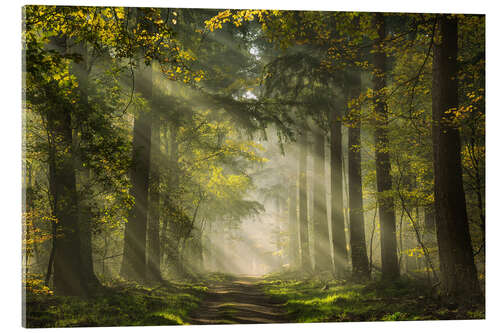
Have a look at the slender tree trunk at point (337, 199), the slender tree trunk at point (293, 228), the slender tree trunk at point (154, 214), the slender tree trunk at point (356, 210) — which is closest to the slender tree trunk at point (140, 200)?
the slender tree trunk at point (154, 214)

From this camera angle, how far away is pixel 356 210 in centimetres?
738

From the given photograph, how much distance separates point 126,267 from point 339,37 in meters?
5.74

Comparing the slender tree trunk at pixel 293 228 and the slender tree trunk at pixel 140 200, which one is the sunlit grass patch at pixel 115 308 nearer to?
the slender tree trunk at pixel 140 200

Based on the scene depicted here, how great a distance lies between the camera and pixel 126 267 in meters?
6.35

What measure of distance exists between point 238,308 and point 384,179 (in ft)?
11.7

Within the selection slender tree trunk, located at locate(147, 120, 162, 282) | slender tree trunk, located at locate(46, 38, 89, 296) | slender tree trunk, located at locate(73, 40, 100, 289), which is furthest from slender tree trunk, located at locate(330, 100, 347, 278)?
slender tree trunk, located at locate(46, 38, 89, 296)

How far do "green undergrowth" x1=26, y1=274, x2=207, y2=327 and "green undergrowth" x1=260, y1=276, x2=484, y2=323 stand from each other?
6.13 feet

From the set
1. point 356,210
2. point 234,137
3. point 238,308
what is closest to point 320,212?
point 356,210

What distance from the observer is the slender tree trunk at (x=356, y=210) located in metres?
6.88

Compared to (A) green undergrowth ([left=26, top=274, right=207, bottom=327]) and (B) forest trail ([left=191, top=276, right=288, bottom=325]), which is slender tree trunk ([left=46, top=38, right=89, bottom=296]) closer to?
(A) green undergrowth ([left=26, top=274, right=207, bottom=327])

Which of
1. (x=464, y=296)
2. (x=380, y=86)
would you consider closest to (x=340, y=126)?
A: (x=380, y=86)

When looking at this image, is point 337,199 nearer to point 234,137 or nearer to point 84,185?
point 234,137

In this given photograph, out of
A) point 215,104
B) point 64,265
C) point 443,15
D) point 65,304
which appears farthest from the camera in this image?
point 215,104
